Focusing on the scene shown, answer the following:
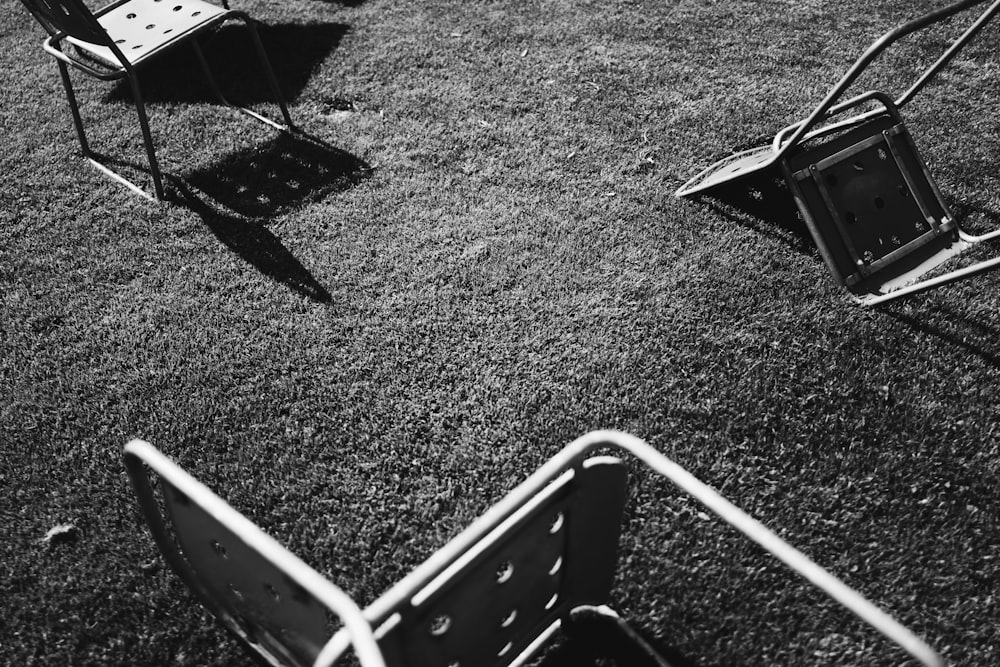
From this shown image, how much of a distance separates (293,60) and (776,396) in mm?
4056

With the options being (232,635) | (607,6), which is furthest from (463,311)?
(607,6)

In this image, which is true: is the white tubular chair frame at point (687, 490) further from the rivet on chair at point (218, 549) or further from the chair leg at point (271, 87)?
the chair leg at point (271, 87)

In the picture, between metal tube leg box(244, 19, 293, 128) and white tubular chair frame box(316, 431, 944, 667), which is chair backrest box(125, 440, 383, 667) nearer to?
white tubular chair frame box(316, 431, 944, 667)

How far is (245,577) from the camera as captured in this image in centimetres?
175

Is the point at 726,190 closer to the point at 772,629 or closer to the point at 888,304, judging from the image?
the point at 888,304

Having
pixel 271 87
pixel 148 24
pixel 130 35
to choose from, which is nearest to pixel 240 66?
pixel 271 87

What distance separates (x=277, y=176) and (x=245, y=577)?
2822 mm

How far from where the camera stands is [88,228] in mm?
3809

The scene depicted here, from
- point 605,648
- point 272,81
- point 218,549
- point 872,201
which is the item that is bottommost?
point 605,648

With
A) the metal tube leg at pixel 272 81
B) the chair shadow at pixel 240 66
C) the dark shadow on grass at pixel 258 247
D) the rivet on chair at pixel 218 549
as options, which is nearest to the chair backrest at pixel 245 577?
the rivet on chair at pixel 218 549

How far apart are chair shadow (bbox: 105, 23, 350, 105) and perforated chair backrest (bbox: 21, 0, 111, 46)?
1149 millimetres

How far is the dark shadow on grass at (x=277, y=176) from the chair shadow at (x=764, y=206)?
1.84 metres

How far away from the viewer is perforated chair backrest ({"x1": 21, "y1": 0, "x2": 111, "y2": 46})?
3.43m

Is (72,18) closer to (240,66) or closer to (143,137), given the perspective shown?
(143,137)
